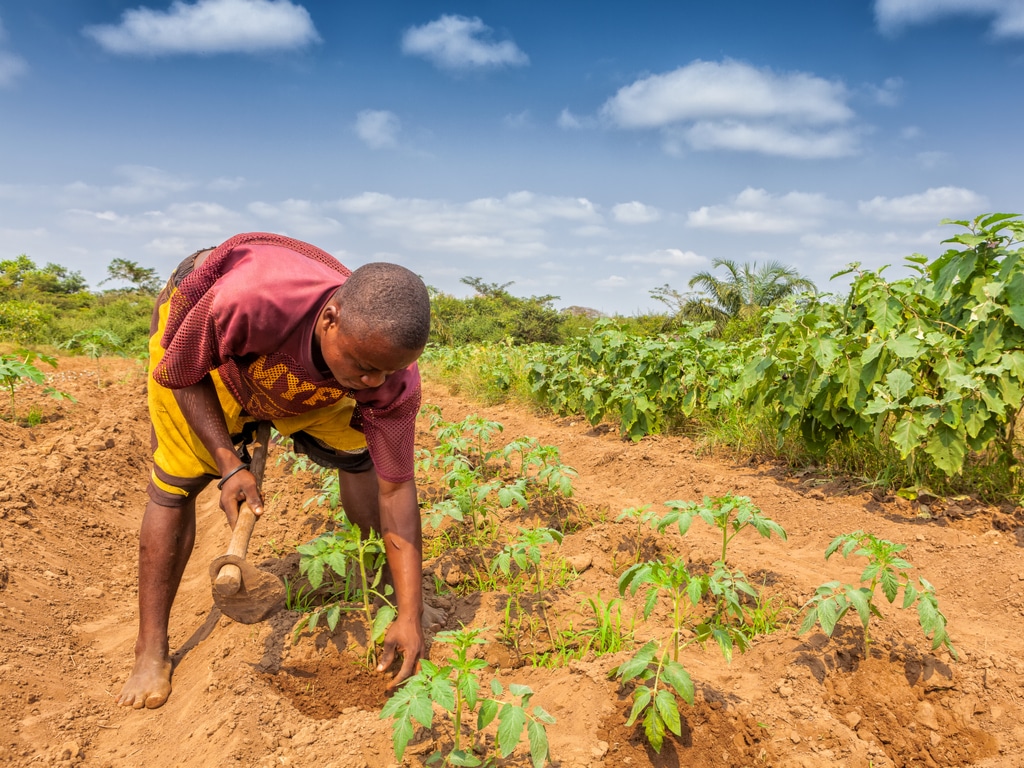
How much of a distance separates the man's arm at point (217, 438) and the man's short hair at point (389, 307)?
2.13 ft

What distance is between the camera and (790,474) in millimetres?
4555

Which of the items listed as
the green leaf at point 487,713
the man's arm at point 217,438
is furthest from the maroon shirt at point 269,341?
the green leaf at point 487,713

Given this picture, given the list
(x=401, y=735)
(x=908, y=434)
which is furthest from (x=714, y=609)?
(x=908, y=434)

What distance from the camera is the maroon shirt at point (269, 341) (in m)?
2.13

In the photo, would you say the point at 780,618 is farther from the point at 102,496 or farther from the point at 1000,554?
the point at 102,496

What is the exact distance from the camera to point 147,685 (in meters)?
2.41

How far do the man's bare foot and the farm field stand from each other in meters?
0.04

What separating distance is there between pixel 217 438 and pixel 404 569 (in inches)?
28.9

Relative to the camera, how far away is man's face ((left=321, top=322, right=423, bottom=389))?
1.89 meters

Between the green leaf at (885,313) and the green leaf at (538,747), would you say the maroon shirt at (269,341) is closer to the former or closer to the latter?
the green leaf at (538,747)

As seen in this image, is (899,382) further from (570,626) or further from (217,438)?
(217,438)

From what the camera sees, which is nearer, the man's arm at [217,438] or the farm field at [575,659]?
the farm field at [575,659]

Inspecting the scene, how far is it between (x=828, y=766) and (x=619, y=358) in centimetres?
458

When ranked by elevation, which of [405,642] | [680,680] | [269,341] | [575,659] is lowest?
[575,659]
